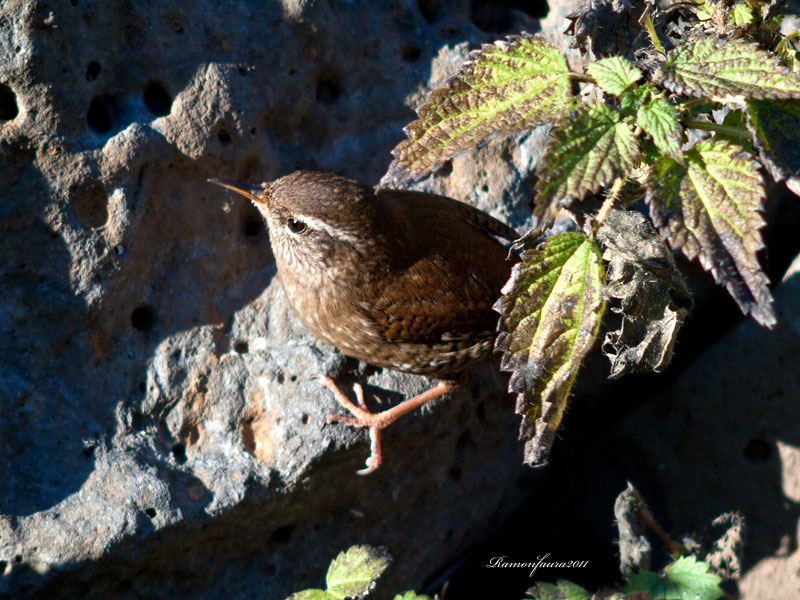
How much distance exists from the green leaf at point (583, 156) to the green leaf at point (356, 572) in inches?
63.4

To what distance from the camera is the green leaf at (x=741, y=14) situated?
2559 mm

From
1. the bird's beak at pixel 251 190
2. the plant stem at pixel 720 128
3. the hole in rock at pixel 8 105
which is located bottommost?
the bird's beak at pixel 251 190

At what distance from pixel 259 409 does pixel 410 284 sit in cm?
102

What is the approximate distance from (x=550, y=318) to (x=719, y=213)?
58 cm

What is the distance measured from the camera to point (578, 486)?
4.65m

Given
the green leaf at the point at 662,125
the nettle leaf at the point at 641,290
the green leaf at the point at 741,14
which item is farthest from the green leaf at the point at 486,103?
the green leaf at the point at 741,14

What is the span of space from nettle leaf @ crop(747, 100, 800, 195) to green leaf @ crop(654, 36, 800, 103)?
0.28 feet

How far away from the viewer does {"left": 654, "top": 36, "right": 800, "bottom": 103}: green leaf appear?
2.12m

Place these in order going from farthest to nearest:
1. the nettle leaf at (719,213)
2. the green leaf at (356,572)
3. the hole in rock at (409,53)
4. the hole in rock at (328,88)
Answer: the hole in rock at (409,53) < the hole in rock at (328,88) < the green leaf at (356,572) < the nettle leaf at (719,213)

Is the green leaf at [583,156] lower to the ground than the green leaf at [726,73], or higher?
lower

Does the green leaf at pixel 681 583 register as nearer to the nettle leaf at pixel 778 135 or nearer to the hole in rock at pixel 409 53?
the nettle leaf at pixel 778 135

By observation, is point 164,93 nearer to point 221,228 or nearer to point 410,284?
point 221,228

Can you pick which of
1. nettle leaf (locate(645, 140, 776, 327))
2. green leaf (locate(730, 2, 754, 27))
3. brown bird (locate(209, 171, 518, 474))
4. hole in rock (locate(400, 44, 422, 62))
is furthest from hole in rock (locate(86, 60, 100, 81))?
green leaf (locate(730, 2, 754, 27))

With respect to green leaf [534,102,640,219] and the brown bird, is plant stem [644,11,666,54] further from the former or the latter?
the brown bird
